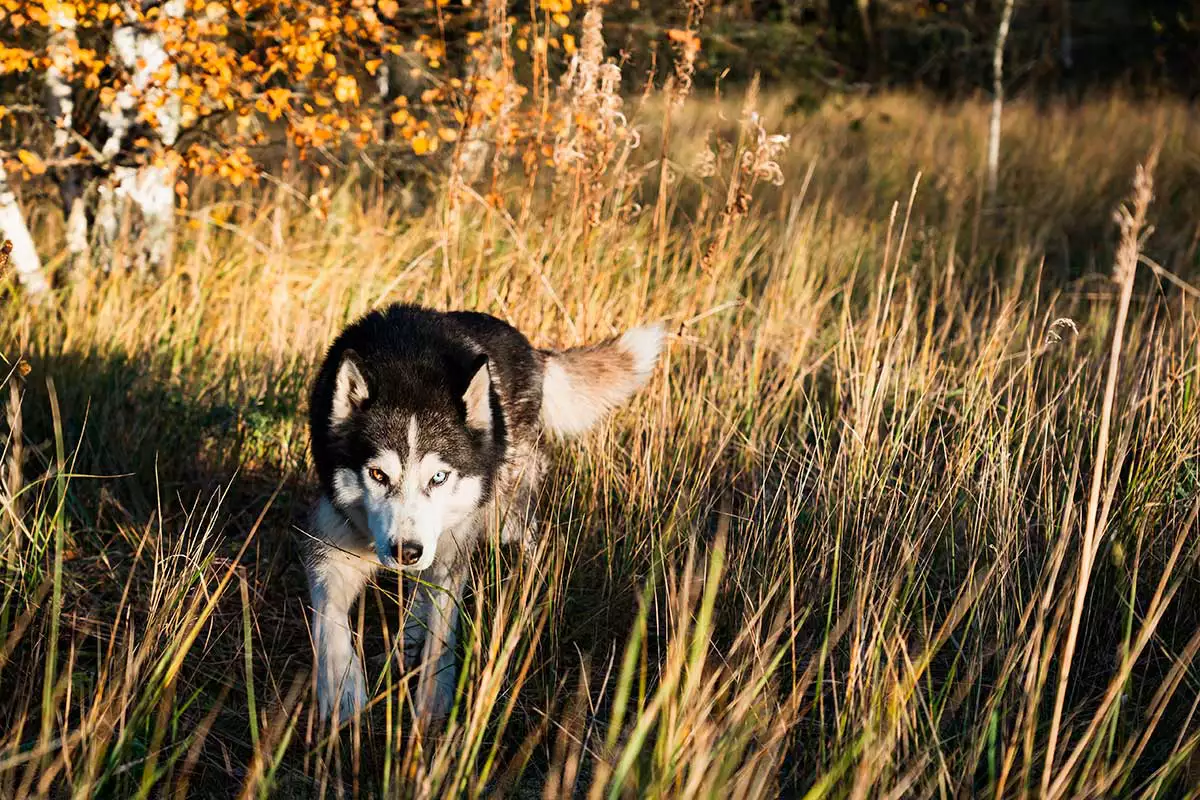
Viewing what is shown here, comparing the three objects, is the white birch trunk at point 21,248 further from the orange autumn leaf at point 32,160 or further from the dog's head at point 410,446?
the dog's head at point 410,446

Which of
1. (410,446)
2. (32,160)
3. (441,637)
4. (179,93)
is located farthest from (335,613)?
(32,160)

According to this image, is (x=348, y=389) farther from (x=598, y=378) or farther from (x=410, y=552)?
(x=598, y=378)

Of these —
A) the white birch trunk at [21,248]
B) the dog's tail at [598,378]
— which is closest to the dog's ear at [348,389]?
the dog's tail at [598,378]

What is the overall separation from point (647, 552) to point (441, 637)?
2.50 feet

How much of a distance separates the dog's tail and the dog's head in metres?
0.65

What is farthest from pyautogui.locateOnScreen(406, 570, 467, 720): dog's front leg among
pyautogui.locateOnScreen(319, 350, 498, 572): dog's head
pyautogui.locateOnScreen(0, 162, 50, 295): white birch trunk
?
pyautogui.locateOnScreen(0, 162, 50, 295): white birch trunk

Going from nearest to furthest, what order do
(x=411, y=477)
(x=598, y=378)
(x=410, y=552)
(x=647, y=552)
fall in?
(x=410, y=552), (x=411, y=477), (x=647, y=552), (x=598, y=378)

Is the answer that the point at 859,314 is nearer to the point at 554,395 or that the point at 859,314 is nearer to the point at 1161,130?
the point at 554,395

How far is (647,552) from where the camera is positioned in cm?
347

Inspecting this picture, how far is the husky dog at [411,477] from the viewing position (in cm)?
302

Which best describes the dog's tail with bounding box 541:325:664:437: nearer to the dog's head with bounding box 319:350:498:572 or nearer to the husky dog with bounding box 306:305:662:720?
the husky dog with bounding box 306:305:662:720

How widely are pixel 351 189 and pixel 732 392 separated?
4761 mm

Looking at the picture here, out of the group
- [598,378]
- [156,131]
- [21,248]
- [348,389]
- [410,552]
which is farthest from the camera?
[156,131]

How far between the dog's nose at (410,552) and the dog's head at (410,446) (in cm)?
6
